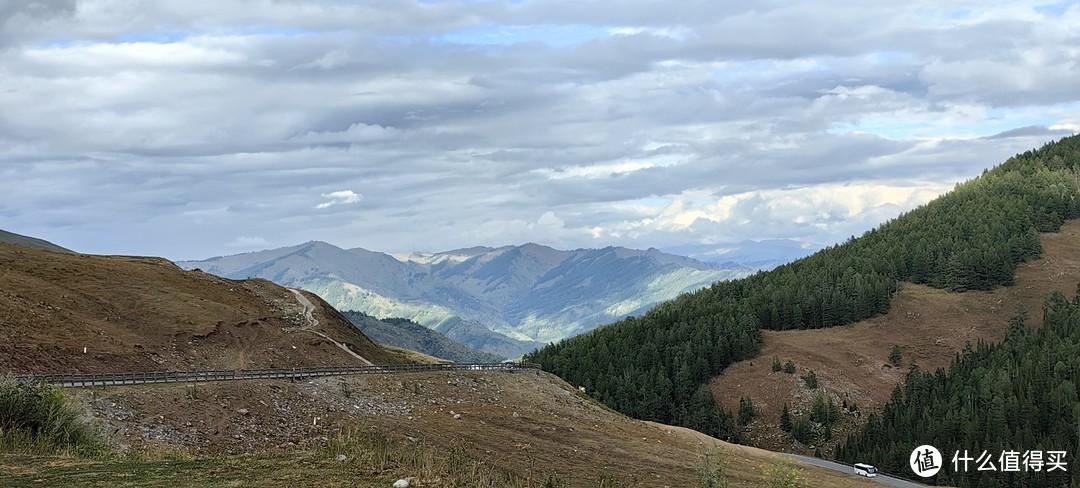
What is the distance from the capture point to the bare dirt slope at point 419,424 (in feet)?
Result: 179

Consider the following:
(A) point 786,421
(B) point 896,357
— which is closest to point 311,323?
(A) point 786,421

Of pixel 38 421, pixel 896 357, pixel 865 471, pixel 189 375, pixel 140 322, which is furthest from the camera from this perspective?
pixel 896 357

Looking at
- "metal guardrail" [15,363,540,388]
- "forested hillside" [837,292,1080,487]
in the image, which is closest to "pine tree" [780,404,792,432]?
"forested hillside" [837,292,1080,487]

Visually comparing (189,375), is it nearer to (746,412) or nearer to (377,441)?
(377,441)

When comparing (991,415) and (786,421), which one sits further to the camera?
(786,421)

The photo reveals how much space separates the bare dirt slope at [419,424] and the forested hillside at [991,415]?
37510 mm

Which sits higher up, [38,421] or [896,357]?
[38,421]

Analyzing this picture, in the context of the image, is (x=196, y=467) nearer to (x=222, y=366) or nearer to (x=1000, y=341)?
(x=222, y=366)

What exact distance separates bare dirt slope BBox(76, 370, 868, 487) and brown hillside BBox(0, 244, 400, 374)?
816 inches

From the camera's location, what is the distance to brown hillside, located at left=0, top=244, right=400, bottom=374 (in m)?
79.5

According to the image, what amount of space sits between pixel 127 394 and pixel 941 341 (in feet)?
572

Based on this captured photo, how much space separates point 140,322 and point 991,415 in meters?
118

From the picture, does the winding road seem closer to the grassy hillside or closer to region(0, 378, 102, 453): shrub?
the grassy hillside

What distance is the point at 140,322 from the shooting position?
94188 mm
